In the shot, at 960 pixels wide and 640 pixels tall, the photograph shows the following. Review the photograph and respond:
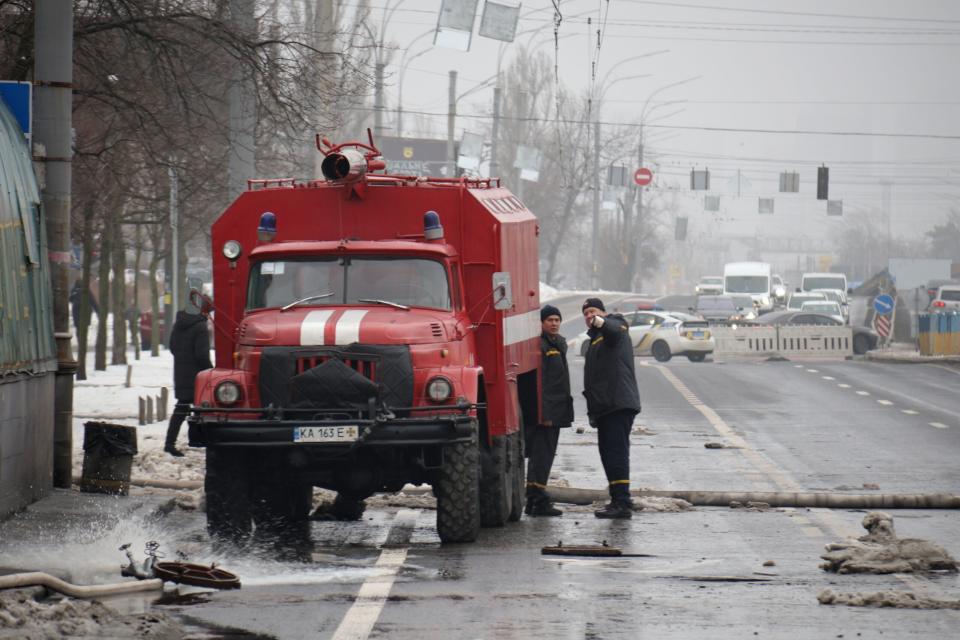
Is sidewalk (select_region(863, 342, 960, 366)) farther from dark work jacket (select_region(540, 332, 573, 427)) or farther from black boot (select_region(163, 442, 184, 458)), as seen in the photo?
dark work jacket (select_region(540, 332, 573, 427))

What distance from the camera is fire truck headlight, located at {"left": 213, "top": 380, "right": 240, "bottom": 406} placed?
1261 cm

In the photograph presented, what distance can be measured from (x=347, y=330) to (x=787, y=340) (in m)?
40.2

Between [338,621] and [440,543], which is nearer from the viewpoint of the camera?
[338,621]

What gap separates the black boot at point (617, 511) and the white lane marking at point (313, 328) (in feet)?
10.3

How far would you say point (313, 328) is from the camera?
1266cm

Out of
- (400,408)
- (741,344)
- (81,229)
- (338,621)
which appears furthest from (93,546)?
(741,344)

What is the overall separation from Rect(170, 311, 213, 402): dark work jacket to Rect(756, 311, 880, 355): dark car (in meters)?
35.0

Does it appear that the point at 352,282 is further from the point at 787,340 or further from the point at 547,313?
the point at 787,340

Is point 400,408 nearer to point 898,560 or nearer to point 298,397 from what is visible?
point 298,397

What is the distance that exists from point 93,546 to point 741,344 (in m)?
41.5

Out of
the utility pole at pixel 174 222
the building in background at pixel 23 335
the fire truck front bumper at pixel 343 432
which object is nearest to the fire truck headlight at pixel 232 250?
the building in background at pixel 23 335

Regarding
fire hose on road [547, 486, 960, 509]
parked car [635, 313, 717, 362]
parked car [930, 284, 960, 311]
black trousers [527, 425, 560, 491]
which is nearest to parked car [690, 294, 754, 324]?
parked car [930, 284, 960, 311]

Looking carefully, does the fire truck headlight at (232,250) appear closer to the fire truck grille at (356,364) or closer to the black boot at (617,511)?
the fire truck grille at (356,364)

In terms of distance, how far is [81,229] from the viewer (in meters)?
32.0
